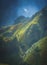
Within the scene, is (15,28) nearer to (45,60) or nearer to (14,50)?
(14,50)

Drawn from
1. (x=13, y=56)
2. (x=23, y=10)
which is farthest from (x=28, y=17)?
(x=13, y=56)

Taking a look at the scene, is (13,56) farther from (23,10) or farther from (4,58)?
(23,10)

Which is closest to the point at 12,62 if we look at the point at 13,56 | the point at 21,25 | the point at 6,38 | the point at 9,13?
the point at 13,56

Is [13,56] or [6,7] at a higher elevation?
[6,7]

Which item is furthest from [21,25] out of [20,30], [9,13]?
[9,13]

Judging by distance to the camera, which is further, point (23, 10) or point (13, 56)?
point (23, 10)

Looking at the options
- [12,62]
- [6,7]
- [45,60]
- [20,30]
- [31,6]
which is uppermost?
[6,7]

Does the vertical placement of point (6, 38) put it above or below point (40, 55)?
above

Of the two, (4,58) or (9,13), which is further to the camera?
(9,13)
